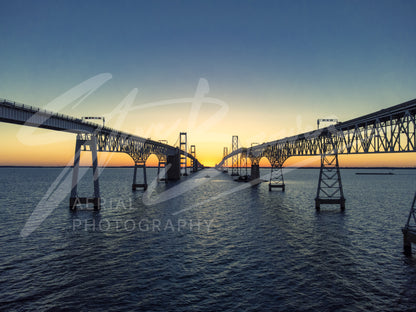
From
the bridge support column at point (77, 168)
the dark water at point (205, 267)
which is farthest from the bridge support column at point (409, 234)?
the bridge support column at point (77, 168)

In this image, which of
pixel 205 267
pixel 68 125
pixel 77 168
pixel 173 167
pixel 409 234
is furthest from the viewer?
pixel 173 167

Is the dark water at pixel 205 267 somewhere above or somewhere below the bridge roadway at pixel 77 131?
below

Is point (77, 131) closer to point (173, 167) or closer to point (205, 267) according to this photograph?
point (205, 267)

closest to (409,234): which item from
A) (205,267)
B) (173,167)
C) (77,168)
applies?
(205,267)

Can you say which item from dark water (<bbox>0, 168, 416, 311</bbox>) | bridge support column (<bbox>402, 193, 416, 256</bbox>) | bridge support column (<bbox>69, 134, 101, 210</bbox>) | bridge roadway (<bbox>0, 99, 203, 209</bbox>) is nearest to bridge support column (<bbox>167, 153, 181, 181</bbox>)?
bridge roadway (<bbox>0, 99, 203, 209</bbox>)

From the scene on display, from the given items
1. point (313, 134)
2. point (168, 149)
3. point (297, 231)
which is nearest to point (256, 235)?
point (297, 231)

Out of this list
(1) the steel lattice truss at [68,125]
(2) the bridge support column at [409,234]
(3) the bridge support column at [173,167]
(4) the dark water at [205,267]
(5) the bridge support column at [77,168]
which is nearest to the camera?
(4) the dark water at [205,267]

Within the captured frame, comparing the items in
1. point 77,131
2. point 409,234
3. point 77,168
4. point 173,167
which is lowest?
point 409,234

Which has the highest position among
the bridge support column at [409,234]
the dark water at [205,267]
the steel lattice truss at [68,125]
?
the steel lattice truss at [68,125]

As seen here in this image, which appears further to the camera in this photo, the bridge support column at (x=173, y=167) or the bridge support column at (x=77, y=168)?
the bridge support column at (x=173, y=167)

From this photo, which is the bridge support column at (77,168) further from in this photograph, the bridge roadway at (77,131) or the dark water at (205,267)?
the dark water at (205,267)

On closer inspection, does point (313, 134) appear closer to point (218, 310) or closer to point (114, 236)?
point (114, 236)
